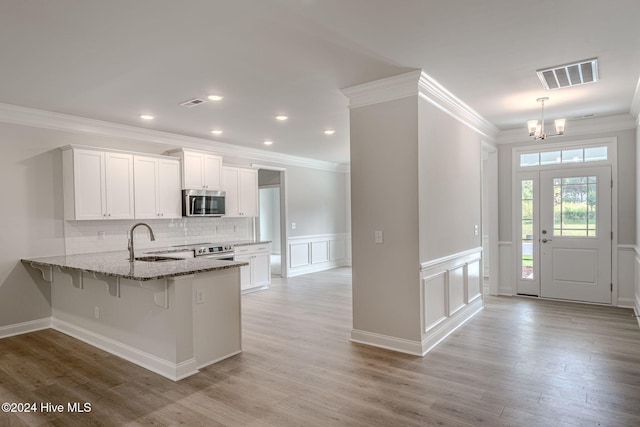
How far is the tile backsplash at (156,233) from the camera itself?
5035 millimetres

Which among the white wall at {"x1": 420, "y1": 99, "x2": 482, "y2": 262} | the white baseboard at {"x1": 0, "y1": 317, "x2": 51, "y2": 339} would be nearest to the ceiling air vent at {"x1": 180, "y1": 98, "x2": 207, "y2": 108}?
the white wall at {"x1": 420, "y1": 99, "x2": 482, "y2": 262}

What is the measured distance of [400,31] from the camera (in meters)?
2.75

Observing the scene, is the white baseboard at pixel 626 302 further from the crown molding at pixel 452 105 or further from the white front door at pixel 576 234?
the crown molding at pixel 452 105

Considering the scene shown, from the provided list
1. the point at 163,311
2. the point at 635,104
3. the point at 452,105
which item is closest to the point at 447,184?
the point at 452,105

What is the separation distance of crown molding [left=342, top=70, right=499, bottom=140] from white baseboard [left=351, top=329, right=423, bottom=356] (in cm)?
240

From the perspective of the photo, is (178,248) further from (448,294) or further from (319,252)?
(319,252)

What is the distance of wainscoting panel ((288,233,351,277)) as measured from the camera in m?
8.65

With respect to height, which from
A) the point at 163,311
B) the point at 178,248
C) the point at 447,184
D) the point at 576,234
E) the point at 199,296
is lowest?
the point at 163,311

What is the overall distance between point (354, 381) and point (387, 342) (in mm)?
828

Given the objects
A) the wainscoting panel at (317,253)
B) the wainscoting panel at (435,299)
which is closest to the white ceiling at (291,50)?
the wainscoting panel at (435,299)

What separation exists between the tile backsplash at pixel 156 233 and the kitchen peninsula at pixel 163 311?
76 centimetres

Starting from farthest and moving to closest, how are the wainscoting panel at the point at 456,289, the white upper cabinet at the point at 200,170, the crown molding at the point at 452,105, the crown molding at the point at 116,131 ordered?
the white upper cabinet at the point at 200,170 → the crown molding at the point at 116,131 → the wainscoting panel at the point at 456,289 → the crown molding at the point at 452,105

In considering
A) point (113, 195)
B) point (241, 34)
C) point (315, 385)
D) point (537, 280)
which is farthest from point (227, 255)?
point (537, 280)

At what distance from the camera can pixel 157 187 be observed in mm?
5625
